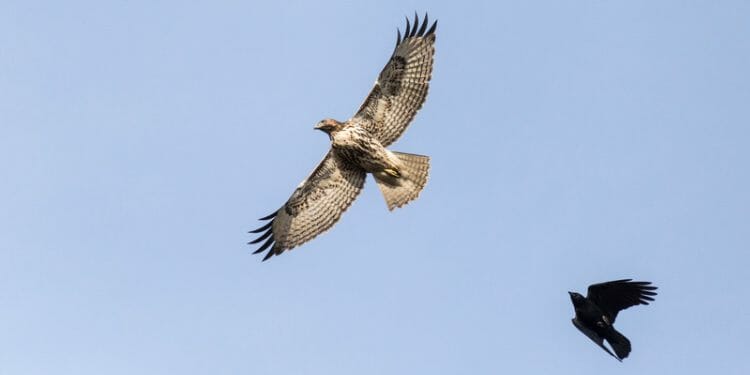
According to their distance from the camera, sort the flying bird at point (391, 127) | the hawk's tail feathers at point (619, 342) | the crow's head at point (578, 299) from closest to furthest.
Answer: the hawk's tail feathers at point (619, 342) < the crow's head at point (578, 299) < the flying bird at point (391, 127)

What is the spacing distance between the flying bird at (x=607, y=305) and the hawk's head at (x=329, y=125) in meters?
4.59

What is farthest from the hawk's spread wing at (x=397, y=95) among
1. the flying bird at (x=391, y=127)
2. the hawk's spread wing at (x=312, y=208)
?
the hawk's spread wing at (x=312, y=208)

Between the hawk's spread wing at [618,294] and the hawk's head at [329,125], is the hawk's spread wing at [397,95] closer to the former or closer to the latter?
the hawk's head at [329,125]

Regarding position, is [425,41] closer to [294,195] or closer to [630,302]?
[294,195]

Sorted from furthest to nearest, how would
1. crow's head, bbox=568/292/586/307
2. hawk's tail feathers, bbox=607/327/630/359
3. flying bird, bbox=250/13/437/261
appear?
flying bird, bbox=250/13/437/261 → crow's head, bbox=568/292/586/307 → hawk's tail feathers, bbox=607/327/630/359

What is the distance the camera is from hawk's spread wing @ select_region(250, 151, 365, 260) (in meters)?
22.1

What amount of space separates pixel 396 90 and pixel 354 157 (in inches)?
49.8

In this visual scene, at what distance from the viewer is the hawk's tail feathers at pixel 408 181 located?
21578mm

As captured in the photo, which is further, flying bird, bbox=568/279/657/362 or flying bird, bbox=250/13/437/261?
flying bird, bbox=250/13/437/261

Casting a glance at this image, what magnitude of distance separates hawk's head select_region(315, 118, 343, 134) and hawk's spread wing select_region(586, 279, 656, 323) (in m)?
4.76

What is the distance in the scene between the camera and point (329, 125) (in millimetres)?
21469

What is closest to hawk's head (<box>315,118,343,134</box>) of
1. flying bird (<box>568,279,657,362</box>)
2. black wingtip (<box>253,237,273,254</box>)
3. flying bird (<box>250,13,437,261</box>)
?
flying bird (<box>250,13,437,261</box>)

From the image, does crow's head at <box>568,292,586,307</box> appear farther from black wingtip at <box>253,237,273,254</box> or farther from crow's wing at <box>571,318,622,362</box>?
black wingtip at <box>253,237,273,254</box>

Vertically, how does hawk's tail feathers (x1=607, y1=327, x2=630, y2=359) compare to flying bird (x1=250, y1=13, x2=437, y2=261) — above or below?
below
